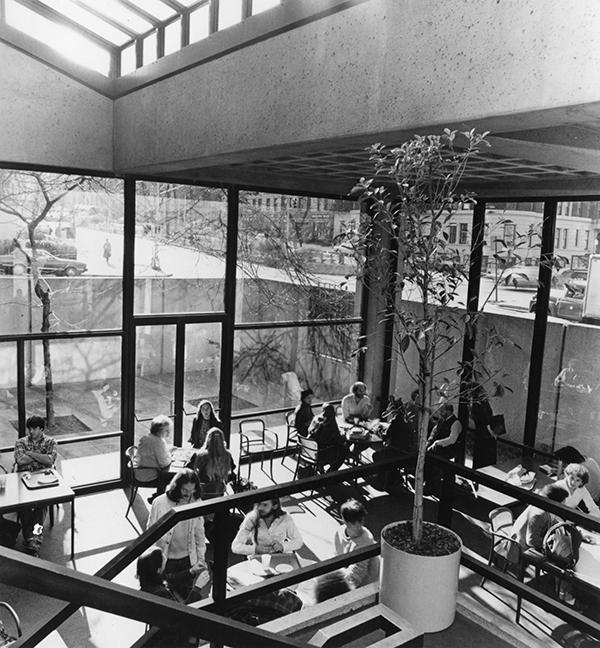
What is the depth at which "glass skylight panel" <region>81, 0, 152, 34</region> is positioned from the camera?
7.24 m

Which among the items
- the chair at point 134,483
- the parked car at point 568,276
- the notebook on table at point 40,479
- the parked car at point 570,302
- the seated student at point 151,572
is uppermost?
the parked car at point 568,276

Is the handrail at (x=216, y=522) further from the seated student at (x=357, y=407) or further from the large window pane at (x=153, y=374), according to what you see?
the seated student at (x=357, y=407)

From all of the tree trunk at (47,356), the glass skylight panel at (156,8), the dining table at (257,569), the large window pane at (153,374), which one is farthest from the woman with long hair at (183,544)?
the glass skylight panel at (156,8)

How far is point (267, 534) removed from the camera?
5746mm

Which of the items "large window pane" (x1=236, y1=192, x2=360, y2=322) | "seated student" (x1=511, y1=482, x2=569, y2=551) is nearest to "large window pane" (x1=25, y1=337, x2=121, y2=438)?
"large window pane" (x1=236, y1=192, x2=360, y2=322)

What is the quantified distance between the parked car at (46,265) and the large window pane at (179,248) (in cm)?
77

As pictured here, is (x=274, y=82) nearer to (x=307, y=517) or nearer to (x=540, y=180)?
(x=540, y=180)

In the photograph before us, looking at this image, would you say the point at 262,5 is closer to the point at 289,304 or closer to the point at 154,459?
the point at 154,459

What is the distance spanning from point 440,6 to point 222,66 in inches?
99.3

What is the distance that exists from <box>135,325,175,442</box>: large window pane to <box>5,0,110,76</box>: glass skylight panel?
3.23 meters

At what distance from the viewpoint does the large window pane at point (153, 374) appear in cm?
892

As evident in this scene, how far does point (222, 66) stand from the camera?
18.6 feet

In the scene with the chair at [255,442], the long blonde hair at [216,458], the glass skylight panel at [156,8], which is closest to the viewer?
the glass skylight panel at [156,8]

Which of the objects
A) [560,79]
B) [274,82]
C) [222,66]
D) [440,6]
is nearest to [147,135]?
[222,66]
